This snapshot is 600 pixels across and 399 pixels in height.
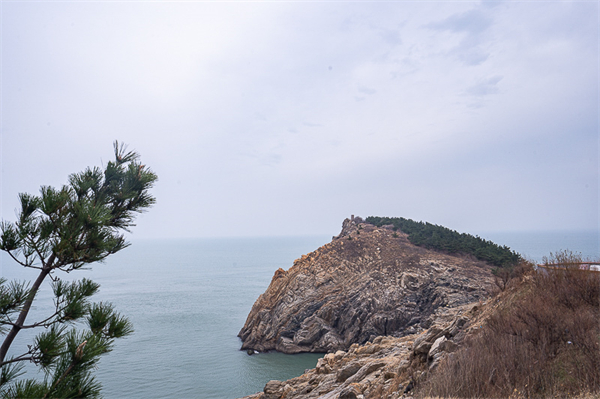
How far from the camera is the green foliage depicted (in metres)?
37.6

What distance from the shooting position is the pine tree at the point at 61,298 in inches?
200

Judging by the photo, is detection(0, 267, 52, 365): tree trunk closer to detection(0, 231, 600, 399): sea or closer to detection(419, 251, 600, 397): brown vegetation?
detection(419, 251, 600, 397): brown vegetation

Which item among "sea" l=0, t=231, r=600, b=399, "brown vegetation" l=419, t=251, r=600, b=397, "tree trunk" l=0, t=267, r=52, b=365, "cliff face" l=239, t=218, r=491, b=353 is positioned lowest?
"sea" l=0, t=231, r=600, b=399

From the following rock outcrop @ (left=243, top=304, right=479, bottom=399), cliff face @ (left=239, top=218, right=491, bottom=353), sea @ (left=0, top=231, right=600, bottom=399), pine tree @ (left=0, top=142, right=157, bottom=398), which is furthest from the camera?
cliff face @ (left=239, top=218, right=491, bottom=353)

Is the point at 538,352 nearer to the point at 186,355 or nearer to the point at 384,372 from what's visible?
the point at 384,372

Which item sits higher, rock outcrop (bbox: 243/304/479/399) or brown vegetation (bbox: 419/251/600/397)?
brown vegetation (bbox: 419/251/600/397)

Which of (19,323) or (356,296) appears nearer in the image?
(19,323)

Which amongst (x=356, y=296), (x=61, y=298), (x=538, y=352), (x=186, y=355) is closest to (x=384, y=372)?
(x=538, y=352)

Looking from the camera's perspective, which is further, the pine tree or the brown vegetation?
the brown vegetation

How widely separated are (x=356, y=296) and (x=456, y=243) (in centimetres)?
1603

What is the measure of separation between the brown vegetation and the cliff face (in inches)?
774

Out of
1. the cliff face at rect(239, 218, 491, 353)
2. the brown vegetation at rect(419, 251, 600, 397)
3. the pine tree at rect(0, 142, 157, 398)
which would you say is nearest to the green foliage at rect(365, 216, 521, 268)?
the cliff face at rect(239, 218, 491, 353)

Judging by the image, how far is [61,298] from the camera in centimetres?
579

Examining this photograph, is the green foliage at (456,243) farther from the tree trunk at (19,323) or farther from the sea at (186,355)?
the tree trunk at (19,323)
